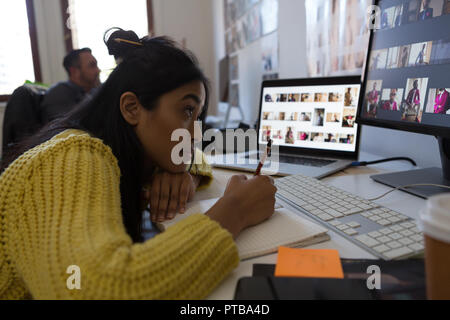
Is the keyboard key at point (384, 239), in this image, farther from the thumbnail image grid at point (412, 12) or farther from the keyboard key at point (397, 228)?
the thumbnail image grid at point (412, 12)

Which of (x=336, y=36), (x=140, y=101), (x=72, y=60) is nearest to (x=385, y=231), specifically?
(x=140, y=101)

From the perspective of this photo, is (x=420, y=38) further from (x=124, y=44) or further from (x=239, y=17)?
(x=239, y=17)

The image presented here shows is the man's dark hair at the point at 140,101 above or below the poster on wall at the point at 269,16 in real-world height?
below

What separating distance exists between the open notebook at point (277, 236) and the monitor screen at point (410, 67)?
1.20 feet

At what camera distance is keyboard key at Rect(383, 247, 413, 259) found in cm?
42

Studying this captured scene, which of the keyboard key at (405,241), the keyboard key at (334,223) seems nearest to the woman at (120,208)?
the keyboard key at (334,223)

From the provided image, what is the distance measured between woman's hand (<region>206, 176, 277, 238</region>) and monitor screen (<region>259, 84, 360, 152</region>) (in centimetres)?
47

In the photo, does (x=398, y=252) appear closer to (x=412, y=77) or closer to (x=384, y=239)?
(x=384, y=239)

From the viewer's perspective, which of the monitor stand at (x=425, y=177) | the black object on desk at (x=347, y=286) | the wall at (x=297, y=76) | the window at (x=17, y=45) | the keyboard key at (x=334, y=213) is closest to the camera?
the black object on desk at (x=347, y=286)

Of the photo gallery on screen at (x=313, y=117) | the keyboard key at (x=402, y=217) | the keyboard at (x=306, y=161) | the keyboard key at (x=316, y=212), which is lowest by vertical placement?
the keyboard key at (x=316, y=212)

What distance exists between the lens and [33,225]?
16.8 inches

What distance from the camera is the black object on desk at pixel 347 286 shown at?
0.35 meters

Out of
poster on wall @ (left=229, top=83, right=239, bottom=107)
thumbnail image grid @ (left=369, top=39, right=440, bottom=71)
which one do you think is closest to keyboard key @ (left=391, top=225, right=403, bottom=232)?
thumbnail image grid @ (left=369, top=39, right=440, bottom=71)

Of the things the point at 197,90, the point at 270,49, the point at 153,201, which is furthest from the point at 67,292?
the point at 270,49
